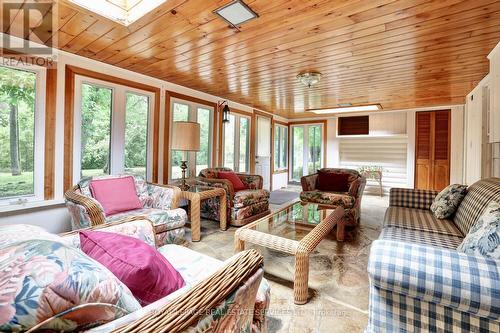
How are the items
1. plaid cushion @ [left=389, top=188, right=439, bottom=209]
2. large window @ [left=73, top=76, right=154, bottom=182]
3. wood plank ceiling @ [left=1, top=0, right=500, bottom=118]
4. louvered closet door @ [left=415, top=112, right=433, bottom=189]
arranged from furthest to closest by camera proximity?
1. louvered closet door @ [left=415, top=112, right=433, bottom=189]
2. large window @ [left=73, top=76, right=154, bottom=182]
3. plaid cushion @ [left=389, top=188, right=439, bottom=209]
4. wood plank ceiling @ [left=1, top=0, right=500, bottom=118]

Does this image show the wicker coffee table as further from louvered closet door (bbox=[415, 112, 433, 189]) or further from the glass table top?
louvered closet door (bbox=[415, 112, 433, 189])

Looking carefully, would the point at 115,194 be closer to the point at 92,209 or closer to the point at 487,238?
the point at 92,209

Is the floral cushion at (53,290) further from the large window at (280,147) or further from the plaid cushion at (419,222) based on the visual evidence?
the large window at (280,147)

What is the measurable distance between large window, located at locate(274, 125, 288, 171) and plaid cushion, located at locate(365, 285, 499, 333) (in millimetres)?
5534

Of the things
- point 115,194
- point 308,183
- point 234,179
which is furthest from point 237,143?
point 115,194

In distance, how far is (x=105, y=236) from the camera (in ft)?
3.16

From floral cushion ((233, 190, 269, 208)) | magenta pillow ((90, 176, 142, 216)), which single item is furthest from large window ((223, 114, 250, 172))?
magenta pillow ((90, 176, 142, 216))

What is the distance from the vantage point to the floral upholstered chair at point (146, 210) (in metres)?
2.04

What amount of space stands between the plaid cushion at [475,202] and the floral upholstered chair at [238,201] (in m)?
2.32

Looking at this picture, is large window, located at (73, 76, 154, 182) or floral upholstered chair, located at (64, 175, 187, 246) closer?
floral upholstered chair, located at (64, 175, 187, 246)

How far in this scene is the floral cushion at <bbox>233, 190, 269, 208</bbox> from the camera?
3385 mm

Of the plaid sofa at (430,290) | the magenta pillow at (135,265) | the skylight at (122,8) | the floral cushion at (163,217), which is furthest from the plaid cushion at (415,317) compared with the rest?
the skylight at (122,8)

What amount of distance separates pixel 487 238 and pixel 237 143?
436cm

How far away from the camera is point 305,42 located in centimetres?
231
